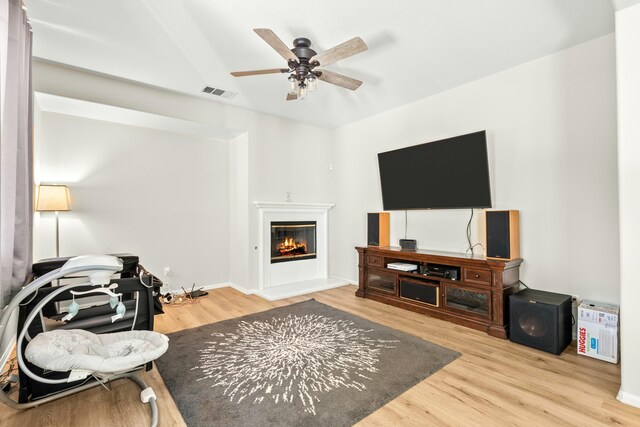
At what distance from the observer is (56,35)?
8.85 ft

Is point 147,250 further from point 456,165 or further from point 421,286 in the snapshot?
point 456,165

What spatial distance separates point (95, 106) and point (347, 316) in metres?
3.81

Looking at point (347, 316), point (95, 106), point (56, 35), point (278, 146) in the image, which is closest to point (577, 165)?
point (347, 316)

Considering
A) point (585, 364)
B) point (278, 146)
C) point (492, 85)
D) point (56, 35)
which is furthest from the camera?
point (278, 146)

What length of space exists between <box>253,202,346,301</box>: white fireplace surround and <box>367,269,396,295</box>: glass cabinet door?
820 millimetres

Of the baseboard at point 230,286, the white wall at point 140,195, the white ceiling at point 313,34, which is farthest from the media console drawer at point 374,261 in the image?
the white wall at point 140,195

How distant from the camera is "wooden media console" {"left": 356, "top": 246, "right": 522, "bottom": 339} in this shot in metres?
2.95

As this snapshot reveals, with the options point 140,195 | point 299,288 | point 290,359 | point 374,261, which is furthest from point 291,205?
point 290,359

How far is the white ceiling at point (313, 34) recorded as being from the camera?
240 centimetres

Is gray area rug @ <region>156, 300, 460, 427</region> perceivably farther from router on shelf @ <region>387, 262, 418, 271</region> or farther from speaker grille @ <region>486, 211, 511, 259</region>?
speaker grille @ <region>486, 211, 511, 259</region>

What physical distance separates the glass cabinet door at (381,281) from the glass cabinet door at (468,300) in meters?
0.72

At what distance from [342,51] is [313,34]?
555mm

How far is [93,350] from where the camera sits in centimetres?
183

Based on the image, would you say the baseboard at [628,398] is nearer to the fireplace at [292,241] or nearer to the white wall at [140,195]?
the fireplace at [292,241]
